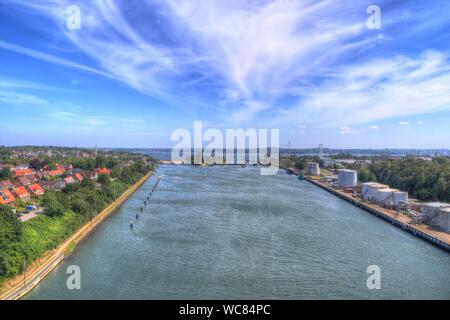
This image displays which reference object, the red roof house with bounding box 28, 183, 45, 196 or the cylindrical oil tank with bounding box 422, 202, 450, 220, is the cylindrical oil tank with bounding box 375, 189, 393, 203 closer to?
the cylindrical oil tank with bounding box 422, 202, 450, 220

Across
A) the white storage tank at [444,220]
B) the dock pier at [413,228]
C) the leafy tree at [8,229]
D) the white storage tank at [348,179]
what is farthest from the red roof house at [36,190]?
the white storage tank at [348,179]

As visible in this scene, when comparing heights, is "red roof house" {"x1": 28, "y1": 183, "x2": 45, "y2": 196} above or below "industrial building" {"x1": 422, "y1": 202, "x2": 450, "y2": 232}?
above

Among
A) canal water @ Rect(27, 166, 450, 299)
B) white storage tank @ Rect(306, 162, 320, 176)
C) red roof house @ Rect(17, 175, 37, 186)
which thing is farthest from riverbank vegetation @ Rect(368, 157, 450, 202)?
red roof house @ Rect(17, 175, 37, 186)

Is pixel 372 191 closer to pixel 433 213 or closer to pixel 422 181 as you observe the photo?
pixel 422 181
